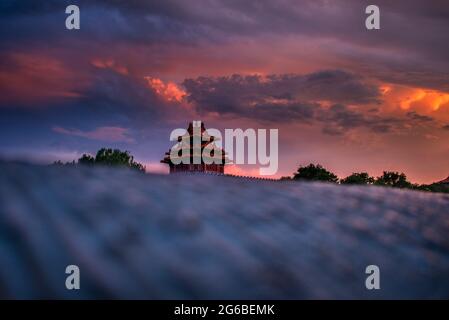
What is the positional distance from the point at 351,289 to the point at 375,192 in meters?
1.28

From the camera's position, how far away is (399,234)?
186cm

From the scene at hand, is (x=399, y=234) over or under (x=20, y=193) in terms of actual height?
under

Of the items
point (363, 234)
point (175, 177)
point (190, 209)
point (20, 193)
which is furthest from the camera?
point (175, 177)

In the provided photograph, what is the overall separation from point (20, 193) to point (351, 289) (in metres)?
1.06
